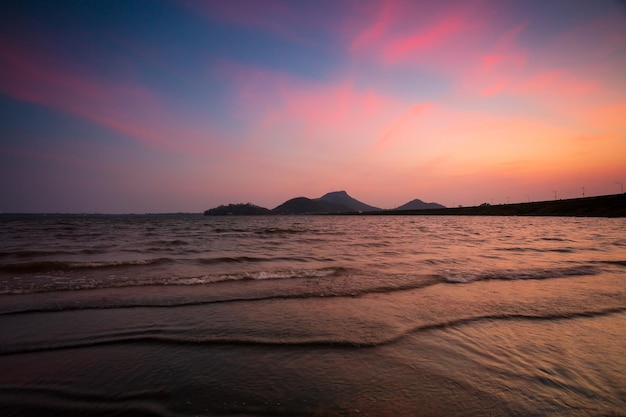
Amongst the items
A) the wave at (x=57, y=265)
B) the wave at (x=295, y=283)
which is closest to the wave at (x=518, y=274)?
the wave at (x=295, y=283)

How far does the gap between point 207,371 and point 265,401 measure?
112 centimetres

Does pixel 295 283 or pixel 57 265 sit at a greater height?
pixel 57 265

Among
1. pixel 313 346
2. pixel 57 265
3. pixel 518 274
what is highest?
pixel 57 265

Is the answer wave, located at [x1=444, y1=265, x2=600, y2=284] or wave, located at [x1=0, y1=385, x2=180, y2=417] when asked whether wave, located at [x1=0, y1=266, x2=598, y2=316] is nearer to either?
wave, located at [x1=444, y1=265, x2=600, y2=284]

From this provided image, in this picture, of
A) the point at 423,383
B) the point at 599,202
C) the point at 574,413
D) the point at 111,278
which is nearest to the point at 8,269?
the point at 111,278

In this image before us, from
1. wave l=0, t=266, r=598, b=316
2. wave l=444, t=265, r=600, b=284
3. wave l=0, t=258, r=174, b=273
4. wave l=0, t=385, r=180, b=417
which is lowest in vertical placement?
wave l=444, t=265, r=600, b=284

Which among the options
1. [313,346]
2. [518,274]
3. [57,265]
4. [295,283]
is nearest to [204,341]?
[313,346]

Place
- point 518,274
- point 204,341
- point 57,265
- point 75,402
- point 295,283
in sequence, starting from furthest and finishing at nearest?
point 57,265
point 518,274
point 295,283
point 204,341
point 75,402

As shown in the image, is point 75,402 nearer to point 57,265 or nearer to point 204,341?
point 204,341

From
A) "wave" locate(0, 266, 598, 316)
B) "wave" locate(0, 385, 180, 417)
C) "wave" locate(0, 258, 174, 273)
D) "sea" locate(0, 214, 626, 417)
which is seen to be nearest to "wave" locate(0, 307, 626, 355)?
"sea" locate(0, 214, 626, 417)

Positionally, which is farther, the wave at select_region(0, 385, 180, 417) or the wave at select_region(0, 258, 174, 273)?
the wave at select_region(0, 258, 174, 273)

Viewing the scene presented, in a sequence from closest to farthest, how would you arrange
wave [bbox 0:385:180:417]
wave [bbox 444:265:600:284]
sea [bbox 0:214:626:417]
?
wave [bbox 0:385:180:417]
sea [bbox 0:214:626:417]
wave [bbox 444:265:600:284]

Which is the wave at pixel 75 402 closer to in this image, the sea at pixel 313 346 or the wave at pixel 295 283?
the sea at pixel 313 346

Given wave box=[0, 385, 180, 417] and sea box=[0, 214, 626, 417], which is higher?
wave box=[0, 385, 180, 417]
